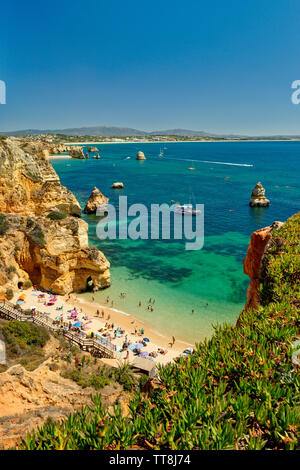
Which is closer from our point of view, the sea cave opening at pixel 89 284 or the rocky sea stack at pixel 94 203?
the sea cave opening at pixel 89 284

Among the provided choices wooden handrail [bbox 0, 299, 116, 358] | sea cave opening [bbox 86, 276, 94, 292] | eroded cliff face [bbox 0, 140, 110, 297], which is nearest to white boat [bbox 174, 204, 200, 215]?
eroded cliff face [bbox 0, 140, 110, 297]

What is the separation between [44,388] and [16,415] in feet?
6.24

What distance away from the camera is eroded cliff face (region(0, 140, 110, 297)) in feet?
83.7

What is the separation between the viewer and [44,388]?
10.3 m

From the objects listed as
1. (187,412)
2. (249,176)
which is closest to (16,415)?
(187,412)

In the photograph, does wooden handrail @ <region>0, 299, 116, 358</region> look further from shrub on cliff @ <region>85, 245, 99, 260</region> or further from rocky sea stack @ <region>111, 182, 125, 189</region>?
rocky sea stack @ <region>111, 182, 125, 189</region>

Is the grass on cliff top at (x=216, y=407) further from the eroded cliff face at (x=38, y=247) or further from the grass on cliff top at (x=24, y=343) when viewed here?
the eroded cliff face at (x=38, y=247)

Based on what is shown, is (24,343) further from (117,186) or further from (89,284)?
(117,186)

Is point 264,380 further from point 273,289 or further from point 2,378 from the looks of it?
point 2,378

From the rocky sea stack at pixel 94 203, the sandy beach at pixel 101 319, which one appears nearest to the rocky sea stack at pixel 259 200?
the rocky sea stack at pixel 94 203

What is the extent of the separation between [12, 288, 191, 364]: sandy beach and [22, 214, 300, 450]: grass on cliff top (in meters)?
14.9

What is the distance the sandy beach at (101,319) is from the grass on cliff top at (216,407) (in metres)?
14.9

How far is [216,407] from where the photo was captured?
4.98 meters

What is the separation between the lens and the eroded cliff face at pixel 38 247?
25.5 m
